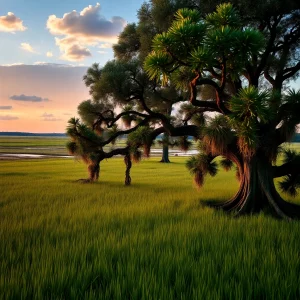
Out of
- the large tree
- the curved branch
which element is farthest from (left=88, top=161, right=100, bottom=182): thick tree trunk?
the curved branch

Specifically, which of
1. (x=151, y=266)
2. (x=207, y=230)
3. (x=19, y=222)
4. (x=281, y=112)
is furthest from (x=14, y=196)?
(x=281, y=112)

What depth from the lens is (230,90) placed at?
33.9ft

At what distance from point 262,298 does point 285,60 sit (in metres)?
7.92

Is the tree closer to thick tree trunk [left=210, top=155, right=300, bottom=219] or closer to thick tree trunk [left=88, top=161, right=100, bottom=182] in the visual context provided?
thick tree trunk [left=210, top=155, right=300, bottom=219]

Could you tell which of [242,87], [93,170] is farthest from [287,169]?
[93,170]

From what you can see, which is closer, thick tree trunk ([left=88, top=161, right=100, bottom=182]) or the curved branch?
the curved branch

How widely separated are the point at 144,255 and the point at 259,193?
504 cm

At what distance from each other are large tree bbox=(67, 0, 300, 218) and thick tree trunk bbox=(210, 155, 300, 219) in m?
0.03

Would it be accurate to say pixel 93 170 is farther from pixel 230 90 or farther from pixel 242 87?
pixel 242 87

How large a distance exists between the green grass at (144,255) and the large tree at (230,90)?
1.72 meters

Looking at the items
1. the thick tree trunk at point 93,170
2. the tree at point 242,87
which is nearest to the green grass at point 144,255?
the tree at point 242,87

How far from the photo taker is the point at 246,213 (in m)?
7.97

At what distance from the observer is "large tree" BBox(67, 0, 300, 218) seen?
19.0ft

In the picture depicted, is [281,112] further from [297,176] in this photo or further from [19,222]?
[19,222]
